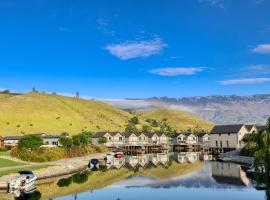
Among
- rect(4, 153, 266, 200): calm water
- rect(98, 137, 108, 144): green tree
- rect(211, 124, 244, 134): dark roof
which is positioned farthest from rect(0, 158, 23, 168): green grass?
rect(211, 124, 244, 134): dark roof

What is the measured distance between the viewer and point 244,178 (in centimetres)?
7694

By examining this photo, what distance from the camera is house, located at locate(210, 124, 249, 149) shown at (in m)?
160

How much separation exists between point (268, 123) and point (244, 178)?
41754mm

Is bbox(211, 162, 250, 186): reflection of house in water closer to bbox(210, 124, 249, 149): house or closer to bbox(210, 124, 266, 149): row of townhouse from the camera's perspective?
bbox(210, 124, 266, 149): row of townhouse

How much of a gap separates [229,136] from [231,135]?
200 centimetres

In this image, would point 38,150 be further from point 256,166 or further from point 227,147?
point 227,147

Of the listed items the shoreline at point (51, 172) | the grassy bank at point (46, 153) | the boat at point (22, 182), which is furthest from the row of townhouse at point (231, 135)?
the boat at point (22, 182)

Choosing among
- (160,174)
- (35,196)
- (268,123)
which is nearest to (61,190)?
(35,196)

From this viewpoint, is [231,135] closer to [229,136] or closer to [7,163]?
[229,136]

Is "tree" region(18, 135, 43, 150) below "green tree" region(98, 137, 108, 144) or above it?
below

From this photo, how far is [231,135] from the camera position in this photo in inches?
6437

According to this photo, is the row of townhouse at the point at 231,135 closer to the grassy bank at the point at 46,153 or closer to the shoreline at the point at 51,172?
the grassy bank at the point at 46,153

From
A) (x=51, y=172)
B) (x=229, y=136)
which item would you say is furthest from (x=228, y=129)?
(x=51, y=172)

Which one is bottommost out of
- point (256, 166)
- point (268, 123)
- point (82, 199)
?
point (82, 199)
